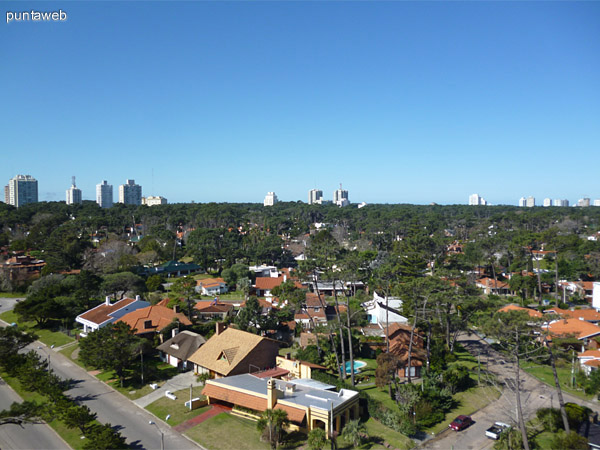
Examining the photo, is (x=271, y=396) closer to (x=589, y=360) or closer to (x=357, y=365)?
(x=357, y=365)

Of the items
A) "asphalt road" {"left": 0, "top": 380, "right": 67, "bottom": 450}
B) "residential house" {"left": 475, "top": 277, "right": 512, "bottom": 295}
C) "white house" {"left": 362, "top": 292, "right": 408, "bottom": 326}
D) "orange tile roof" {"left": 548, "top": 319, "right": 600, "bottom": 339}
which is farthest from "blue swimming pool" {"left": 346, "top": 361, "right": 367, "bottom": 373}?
"residential house" {"left": 475, "top": 277, "right": 512, "bottom": 295}

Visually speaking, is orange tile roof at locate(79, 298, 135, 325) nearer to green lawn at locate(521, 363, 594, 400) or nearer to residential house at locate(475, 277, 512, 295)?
green lawn at locate(521, 363, 594, 400)

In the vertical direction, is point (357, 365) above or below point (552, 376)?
above

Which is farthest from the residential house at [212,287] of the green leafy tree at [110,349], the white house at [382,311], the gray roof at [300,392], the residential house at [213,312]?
the gray roof at [300,392]

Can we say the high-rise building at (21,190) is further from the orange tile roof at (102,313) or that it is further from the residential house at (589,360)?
the residential house at (589,360)

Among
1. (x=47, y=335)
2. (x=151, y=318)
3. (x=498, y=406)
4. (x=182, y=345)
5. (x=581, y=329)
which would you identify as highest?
(x=151, y=318)

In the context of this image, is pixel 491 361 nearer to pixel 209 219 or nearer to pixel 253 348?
pixel 253 348

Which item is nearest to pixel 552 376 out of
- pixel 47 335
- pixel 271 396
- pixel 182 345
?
pixel 271 396
